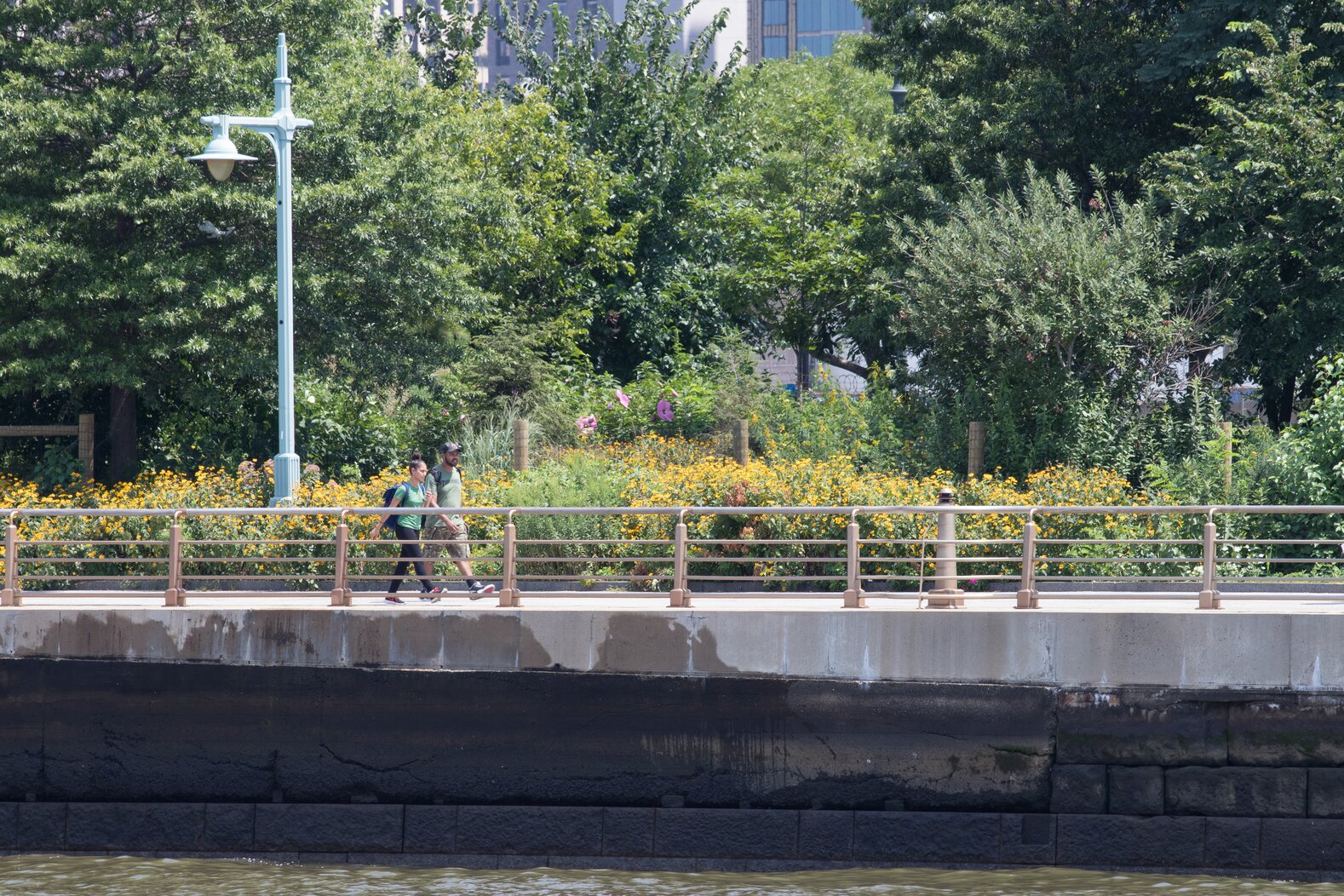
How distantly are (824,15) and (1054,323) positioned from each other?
102 m

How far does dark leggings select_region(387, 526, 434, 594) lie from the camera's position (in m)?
12.9

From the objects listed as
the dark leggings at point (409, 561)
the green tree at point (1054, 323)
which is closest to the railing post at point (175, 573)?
the dark leggings at point (409, 561)

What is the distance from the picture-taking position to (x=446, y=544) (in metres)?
12.7

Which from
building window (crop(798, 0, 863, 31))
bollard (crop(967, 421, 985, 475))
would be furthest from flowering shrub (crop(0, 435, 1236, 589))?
building window (crop(798, 0, 863, 31))

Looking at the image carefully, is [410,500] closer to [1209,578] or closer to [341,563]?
[341,563]

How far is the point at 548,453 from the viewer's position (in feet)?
72.7

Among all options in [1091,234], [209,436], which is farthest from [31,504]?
[1091,234]

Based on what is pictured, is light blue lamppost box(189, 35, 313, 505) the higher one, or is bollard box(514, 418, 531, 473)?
light blue lamppost box(189, 35, 313, 505)

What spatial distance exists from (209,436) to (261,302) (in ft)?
11.5

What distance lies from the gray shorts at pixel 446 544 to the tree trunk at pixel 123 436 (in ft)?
31.7

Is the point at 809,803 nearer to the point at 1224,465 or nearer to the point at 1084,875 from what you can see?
the point at 1084,875

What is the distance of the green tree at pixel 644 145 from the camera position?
→ 3058 cm

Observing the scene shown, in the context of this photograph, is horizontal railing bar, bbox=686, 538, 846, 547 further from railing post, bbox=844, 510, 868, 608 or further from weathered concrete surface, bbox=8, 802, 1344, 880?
weathered concrete surface, bbox=8, 802, 1344, 880

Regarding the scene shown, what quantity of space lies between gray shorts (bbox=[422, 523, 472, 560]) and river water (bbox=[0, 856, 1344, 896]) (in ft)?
8.91
